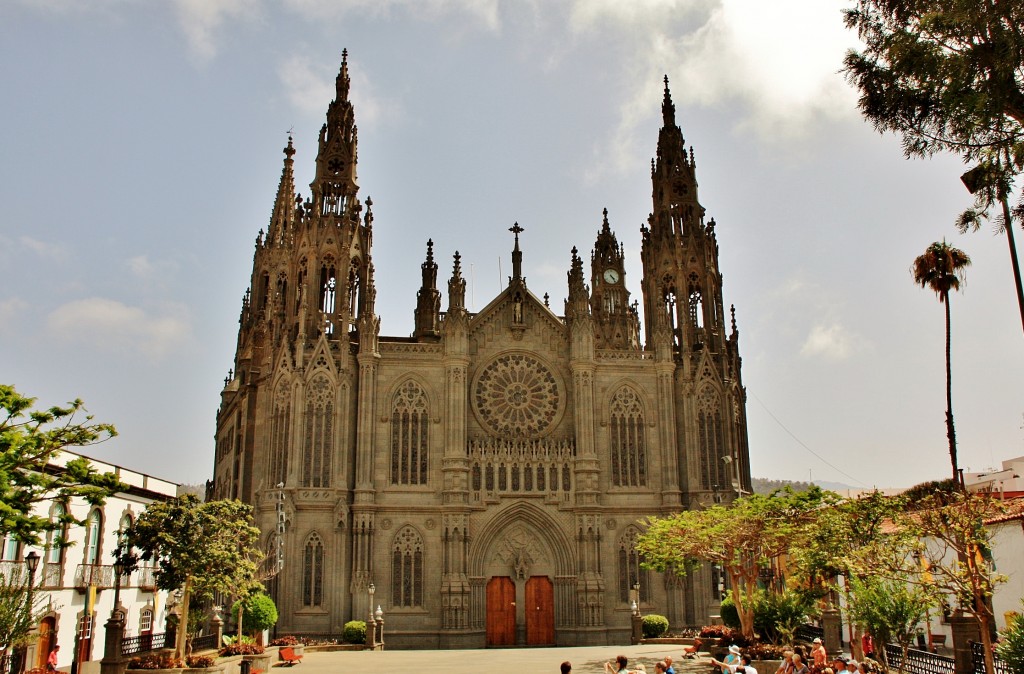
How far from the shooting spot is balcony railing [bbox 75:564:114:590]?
35.1 m

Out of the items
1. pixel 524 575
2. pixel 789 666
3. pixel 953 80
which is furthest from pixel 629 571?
pixel 953 80

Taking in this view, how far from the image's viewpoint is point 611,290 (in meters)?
70.6

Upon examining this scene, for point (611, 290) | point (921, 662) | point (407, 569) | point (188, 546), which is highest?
point (611, 290)

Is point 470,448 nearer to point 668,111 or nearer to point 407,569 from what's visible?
point 407,569

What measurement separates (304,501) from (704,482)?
21375 millimetres

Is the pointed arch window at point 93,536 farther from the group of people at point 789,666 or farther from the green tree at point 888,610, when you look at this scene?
the green tree at point 888,610

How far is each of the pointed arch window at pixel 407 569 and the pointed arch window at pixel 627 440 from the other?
11.1 metres

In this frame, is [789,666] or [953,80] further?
[789,666]

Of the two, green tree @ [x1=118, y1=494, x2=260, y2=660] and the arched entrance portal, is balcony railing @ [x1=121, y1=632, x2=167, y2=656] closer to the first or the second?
green tree @ [x1=118, y1=494, x2=260, y2=660]

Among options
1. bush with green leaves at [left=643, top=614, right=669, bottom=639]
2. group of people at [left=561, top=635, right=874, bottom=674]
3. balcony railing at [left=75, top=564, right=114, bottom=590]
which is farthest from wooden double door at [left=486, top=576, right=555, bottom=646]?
group of people at [left=561, top=635, right=874, bottom=674]

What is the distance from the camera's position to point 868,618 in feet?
77.7

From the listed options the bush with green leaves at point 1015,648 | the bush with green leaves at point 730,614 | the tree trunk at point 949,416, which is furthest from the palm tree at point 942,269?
the bush with green leaves at point 1015,648

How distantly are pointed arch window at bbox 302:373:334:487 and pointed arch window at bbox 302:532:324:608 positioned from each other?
9.61 ft

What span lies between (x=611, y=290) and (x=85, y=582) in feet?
A: 146
